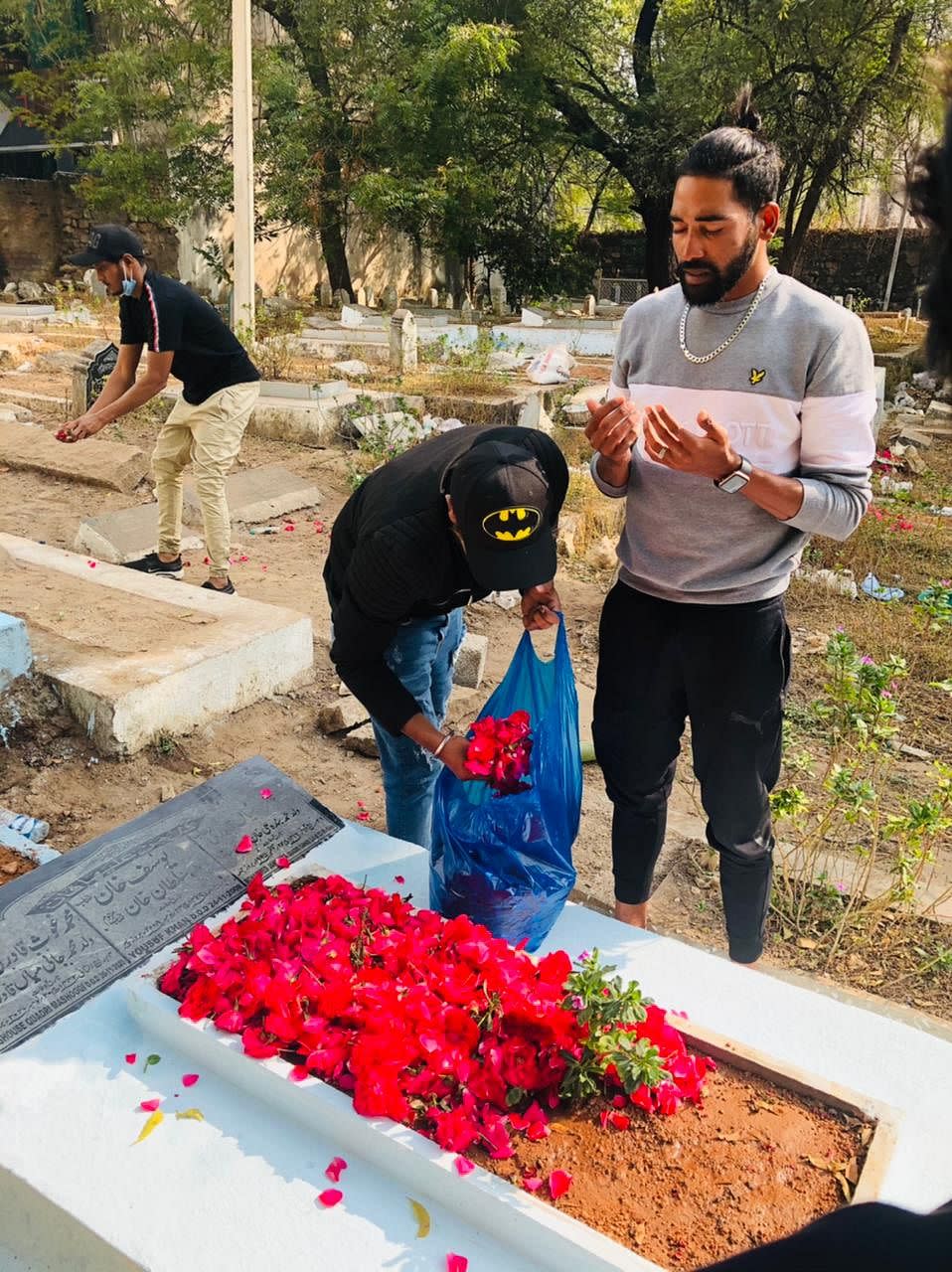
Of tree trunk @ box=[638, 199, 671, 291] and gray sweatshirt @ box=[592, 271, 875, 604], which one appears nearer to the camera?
gray sweatshirt @ box=[592, 271, 875, 604]

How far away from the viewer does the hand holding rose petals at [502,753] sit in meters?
2.01

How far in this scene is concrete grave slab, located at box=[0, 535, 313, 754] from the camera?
3.30 meters

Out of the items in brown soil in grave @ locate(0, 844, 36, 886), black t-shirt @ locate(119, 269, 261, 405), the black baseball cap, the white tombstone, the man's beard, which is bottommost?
the white tombstone

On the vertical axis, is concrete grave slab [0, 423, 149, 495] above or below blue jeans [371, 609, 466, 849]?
below

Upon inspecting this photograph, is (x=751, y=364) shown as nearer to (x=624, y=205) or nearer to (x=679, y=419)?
(x=679, y=419)

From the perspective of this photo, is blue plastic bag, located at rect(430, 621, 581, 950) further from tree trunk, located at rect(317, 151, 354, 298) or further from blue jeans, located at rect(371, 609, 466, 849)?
tree trunk, located at rect(317, 151, 354, 298)

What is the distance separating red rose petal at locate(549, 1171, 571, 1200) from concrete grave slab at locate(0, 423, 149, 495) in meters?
5.88

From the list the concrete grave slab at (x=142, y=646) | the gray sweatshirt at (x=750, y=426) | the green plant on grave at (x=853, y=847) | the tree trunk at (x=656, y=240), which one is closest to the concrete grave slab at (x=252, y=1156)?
the green plant on grave at (x=853, y=847)

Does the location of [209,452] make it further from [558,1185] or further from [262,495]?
[558,1185]

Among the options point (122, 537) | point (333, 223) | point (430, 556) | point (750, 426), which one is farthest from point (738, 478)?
point (333, 223)

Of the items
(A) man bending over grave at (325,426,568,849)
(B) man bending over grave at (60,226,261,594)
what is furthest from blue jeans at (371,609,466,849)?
(B) man bending over grave at (60,226,261,594)

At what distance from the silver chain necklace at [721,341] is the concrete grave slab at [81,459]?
17.5 feet

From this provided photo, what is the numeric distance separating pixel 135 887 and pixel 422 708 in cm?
75

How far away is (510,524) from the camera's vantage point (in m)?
1.77
